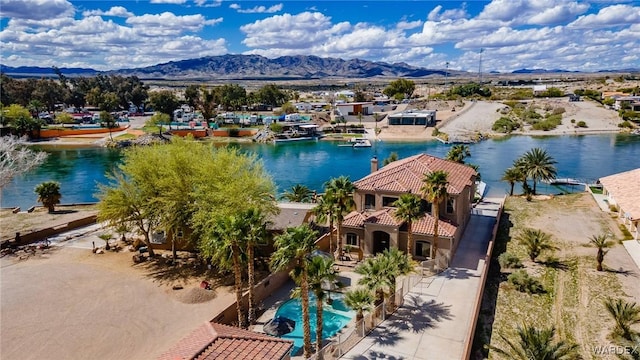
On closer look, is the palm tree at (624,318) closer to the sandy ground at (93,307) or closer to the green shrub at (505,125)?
the sandy ground at (93,307)

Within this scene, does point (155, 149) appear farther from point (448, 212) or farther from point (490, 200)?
point (490, 200)

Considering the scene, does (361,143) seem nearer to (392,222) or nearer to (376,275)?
(392,222)

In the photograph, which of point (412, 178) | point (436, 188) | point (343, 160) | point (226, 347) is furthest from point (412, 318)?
point (343, 160)

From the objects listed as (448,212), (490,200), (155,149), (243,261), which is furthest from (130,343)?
(490,200)

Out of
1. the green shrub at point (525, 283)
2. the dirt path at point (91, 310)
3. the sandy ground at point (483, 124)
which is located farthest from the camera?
the sandy ground at point (483, 124)

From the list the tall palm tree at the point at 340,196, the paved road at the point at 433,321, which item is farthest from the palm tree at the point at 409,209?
the tall palm tree at the point at 340,196
